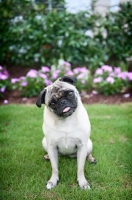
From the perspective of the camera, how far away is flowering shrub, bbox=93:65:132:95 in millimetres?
6312

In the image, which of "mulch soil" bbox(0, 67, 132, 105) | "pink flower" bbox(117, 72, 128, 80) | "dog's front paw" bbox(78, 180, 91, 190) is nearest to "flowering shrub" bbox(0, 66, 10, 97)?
"mulch soil" bbox(0, 67, 132, 105)

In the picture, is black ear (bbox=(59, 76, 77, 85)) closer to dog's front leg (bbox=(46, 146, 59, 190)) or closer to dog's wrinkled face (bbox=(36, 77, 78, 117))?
dog's wrinkled face (bbox=(36, 77, 78, 117))

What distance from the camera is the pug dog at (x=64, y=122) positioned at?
3.06 meters

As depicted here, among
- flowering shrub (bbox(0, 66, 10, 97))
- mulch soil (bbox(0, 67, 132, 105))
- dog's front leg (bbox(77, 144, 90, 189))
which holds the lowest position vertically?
mulch soil (bbox(0, 67, 132, 105))

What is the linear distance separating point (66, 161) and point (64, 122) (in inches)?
35.8

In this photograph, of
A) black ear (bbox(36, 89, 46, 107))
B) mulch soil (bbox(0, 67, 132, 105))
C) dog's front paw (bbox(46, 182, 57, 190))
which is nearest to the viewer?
black ear (bbox(36, 89, 46, 107))

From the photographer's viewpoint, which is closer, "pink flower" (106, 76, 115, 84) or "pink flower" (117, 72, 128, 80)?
"pink flower" (106, 76, 115, 84)

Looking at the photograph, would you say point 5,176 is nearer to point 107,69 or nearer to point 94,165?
point 94,165

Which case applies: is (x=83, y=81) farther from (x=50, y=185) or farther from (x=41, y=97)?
(x=50, y=185)

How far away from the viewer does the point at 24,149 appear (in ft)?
13.9

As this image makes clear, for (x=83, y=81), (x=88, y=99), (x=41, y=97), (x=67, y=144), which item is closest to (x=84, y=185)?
(x=67, y=144)

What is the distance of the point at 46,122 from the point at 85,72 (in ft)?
11.7

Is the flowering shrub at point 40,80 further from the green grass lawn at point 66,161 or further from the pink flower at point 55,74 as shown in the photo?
the green grass lawn at point 66,161

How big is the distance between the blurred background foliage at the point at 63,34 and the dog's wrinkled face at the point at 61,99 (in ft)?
13.8
